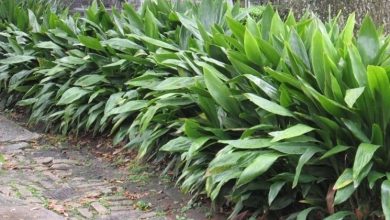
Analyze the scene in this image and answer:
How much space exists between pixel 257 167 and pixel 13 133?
403 centimetres

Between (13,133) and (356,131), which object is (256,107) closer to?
(356,131)

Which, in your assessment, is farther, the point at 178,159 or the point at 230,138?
the point at 178,159

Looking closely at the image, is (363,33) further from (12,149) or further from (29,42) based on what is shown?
(29,42)

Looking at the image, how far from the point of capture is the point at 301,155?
12.3 ft

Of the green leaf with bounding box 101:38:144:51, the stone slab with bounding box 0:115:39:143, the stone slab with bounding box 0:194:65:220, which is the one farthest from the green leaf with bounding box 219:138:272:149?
the stone slab with bounding box 0:115:39:143

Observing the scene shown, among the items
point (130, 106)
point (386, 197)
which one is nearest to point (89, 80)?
point (130, 106)

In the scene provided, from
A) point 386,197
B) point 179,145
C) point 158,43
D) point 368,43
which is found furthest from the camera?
point 158,43

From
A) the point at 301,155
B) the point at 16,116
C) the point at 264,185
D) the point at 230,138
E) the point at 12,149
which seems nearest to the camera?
the point at 301,155

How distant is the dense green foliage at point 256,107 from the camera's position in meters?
3.69

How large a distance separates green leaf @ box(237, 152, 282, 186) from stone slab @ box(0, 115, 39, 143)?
364 centimetres

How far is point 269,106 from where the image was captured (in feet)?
12.9

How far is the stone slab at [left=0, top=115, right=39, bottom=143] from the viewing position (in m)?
6.75

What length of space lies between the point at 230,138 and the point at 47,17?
436cm

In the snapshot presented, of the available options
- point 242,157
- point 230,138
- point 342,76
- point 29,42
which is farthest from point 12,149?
point 342,76
